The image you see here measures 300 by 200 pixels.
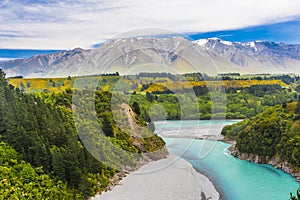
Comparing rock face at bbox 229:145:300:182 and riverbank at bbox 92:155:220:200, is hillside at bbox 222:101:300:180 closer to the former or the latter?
rock face at bbox 229:145:300:182

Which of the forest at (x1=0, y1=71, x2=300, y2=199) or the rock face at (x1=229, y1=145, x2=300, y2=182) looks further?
the rock face at (x1=229, y1=145, x2=300, y2=182)

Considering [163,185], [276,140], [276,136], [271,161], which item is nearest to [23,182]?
[163,185]

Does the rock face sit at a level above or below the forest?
below

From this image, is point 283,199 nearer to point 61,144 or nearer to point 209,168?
point 209,168

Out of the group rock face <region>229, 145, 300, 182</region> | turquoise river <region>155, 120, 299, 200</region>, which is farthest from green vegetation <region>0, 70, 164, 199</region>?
rock face <region>229, 145, 300, 182</region>

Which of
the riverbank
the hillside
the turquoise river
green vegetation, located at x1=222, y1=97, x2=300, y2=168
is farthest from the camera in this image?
green vegetation, located at x1=222, y1=97, x2=300, y2=168

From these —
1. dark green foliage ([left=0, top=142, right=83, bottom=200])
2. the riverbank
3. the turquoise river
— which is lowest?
the turquoise river

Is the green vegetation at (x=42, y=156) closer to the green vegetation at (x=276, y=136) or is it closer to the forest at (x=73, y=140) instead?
the forest at (x=73, y=140)

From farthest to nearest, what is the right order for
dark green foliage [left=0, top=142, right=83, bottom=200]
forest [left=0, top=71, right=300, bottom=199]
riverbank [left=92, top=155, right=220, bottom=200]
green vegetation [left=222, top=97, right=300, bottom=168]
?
green vegetation [left=222, top=97, right=300, bottom=168], riverbank [left=92, top=155, right=220, bottom=200], forest [left=0, top=71, right=300, bottom=199], dark green foliage [left=0, top=142, right=83, bottom=200]
